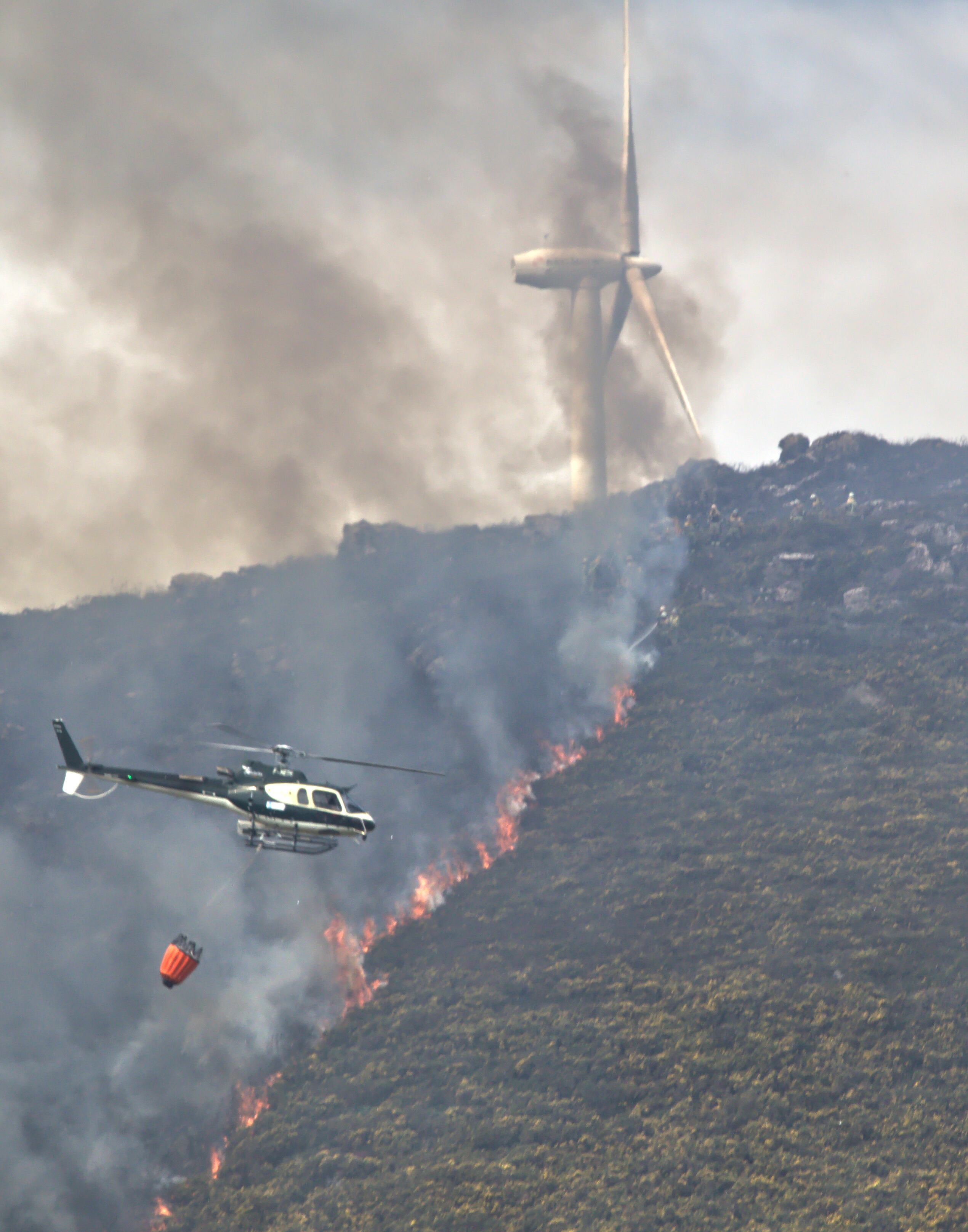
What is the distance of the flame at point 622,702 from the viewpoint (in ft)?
538

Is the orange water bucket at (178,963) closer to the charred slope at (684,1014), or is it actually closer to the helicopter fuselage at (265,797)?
the helicopter fuselage at (265,797)

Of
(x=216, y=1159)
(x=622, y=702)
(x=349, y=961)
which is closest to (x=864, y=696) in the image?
(x=622, y=702)

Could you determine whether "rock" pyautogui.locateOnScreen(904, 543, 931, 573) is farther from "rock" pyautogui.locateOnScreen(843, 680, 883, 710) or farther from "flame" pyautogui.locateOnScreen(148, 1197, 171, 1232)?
"flame" pyautogui.locateOnScreen(148, 1197, 171, 1232)

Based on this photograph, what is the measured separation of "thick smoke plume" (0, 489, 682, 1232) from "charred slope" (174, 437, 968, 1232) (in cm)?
701

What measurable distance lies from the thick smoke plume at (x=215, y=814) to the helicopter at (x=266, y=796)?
40.4 metres

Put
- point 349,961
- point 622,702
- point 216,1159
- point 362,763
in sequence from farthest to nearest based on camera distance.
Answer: point 622,702
point 349,961
point 216,1159
point 362,763

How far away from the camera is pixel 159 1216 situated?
308 feet

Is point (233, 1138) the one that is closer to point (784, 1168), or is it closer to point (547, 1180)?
point (547, 1180)

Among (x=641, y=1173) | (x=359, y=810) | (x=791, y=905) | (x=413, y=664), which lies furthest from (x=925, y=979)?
(x=413, y=664)

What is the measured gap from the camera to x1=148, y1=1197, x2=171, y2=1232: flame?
9231 cm

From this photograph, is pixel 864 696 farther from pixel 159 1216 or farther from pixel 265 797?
pixel 265 797

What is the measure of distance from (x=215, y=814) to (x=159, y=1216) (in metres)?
51.4

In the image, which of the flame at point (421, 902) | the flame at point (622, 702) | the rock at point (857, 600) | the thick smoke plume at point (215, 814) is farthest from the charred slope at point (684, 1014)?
the rock at point (857, 600)

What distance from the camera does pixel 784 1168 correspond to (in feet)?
288
